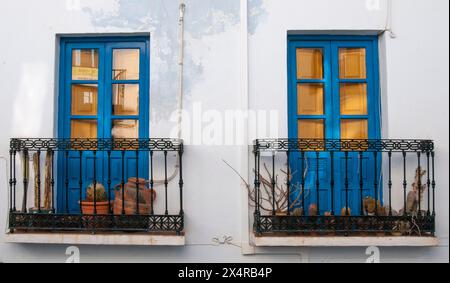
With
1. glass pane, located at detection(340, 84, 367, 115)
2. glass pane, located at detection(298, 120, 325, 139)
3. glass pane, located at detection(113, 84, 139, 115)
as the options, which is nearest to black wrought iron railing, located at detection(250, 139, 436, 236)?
glass pane, located at detection(298, 120, 325, 139)

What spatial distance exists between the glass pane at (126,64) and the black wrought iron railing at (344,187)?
1.77 m

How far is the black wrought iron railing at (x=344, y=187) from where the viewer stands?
5.26 m

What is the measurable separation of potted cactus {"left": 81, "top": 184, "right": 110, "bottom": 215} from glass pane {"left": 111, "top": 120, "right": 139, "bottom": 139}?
27.2 inches

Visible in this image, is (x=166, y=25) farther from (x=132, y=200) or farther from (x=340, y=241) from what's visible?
(x=340, y=241)

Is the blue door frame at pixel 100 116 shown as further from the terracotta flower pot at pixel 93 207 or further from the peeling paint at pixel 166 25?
the terracotta flower pot at pixel 93 207

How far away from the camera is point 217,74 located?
5.58 metres

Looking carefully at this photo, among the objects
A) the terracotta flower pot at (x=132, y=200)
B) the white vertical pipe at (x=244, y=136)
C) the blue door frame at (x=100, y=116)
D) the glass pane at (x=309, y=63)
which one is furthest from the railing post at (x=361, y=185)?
the blue door frame at (x=100, y=116)

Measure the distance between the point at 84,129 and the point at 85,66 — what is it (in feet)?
2.50

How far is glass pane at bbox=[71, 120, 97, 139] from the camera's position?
580cm

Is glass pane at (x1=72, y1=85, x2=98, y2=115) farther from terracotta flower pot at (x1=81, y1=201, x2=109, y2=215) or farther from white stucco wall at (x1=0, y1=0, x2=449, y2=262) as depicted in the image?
terracotta flower pot at (x1=81, y1=201, x2=109, y2=215)

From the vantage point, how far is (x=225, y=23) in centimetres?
562

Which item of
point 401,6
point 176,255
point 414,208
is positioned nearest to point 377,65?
point 401,6

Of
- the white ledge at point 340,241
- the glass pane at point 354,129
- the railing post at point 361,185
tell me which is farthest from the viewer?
the glass pane at point 354,129
